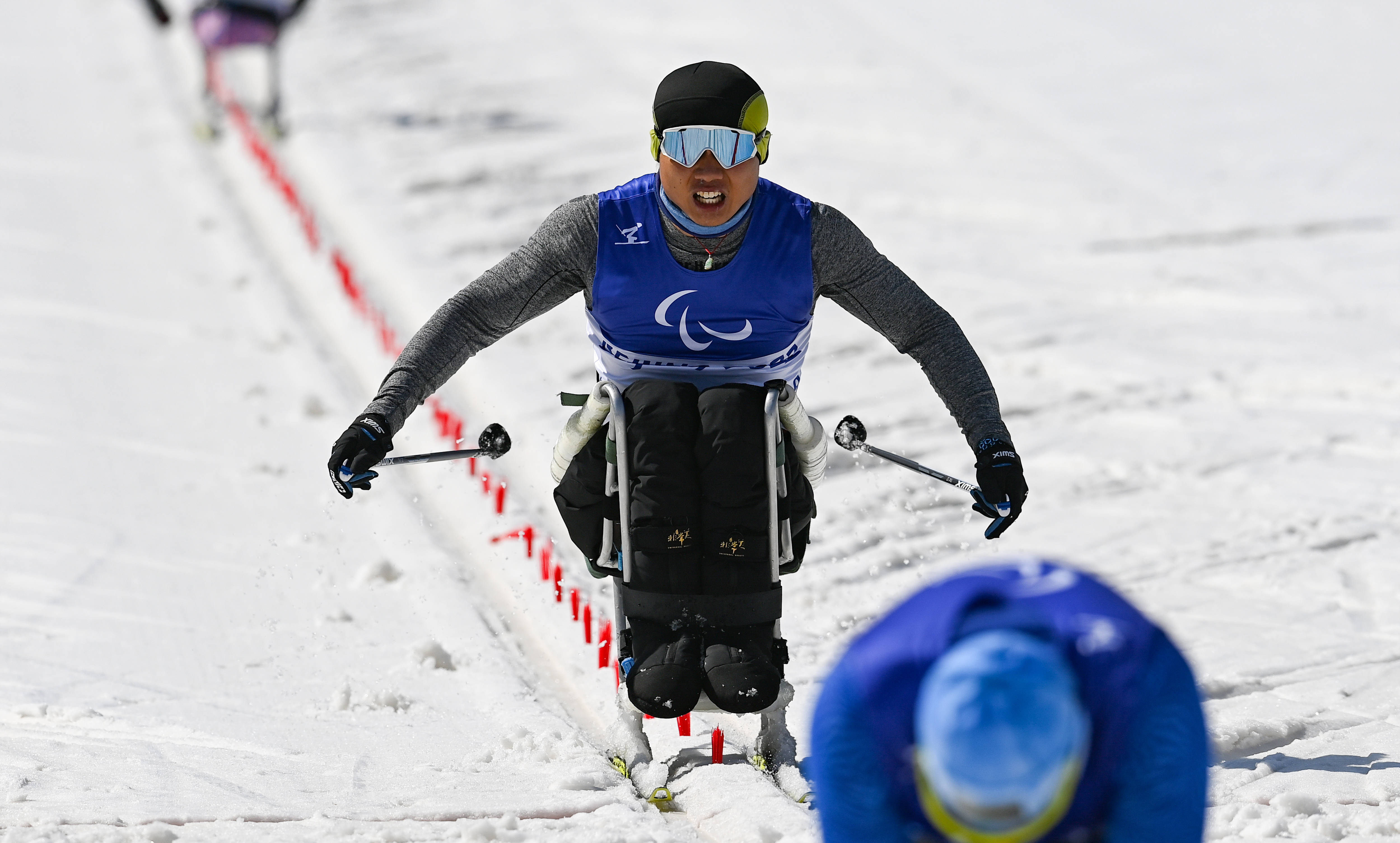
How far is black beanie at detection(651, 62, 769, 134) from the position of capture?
3432 mm

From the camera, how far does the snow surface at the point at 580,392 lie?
3557 millimetres

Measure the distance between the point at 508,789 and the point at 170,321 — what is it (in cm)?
453

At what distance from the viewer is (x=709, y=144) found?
3439 mm

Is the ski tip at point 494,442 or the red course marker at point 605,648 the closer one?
the ski tip at point 494,442

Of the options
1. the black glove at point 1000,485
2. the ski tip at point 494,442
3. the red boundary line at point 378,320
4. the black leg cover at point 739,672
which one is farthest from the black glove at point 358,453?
the black glove at point 1000,485

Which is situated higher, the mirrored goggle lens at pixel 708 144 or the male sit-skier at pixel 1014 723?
the mirrored goggle lens at pixel 708 144

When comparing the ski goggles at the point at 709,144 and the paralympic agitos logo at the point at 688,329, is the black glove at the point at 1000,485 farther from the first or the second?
the ski goggles at the point at 709,144

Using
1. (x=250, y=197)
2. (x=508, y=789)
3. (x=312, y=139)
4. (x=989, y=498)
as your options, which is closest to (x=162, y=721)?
(x=508, y=789)

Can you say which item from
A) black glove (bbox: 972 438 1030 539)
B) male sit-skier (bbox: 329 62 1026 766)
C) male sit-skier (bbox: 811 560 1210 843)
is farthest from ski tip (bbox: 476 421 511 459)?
male sit-skier (bbox: 811 560 1210 843)

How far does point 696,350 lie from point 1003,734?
1850 mm

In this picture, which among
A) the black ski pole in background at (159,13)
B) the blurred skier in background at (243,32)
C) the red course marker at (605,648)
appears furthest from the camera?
the black ski pole in background at (159,13)

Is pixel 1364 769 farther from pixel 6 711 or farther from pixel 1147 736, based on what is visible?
pixel 6 711

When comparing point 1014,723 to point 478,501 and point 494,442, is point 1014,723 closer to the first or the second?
point 494,442

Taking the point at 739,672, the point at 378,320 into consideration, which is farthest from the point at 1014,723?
the point at 378,320
